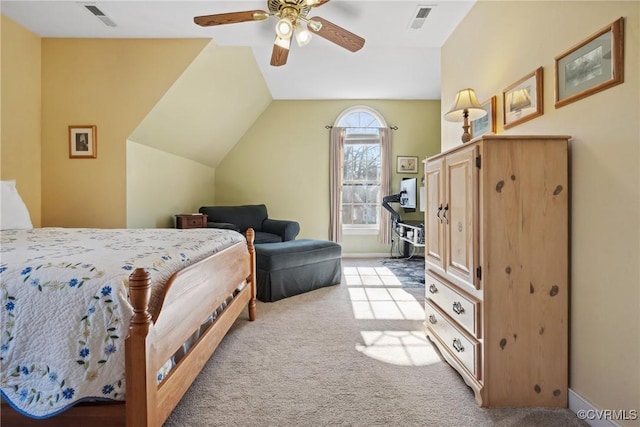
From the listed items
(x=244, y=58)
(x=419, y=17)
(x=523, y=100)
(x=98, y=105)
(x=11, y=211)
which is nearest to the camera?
(x=523, y=100)

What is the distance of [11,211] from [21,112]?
1.31 meters

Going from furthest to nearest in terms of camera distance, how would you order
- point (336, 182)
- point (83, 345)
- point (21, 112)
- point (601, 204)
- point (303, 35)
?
1. point (336, 182)
2. point (21, 112)
3. point (303, 35)
4. point (601, 204)
5. point (83, 345)

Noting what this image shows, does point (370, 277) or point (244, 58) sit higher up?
point (244, 58)

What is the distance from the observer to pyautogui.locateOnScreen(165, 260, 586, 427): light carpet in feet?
4.49

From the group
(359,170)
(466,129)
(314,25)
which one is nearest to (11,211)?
(314,25)

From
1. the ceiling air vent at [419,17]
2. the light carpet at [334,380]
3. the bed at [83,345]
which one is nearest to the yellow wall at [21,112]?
the bed at [83,345]

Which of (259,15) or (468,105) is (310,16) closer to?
(259,15)

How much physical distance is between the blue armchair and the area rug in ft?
5.09

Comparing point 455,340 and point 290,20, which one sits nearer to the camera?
point 455,340

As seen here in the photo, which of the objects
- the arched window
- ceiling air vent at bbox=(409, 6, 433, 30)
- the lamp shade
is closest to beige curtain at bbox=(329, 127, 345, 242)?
the arched window

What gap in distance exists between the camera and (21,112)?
2834 millimetres

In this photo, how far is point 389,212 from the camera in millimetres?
4980

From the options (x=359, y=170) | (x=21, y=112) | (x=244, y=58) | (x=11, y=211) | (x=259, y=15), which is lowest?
(x=11, y=211)

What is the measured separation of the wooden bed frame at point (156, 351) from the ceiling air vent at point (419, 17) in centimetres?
262
